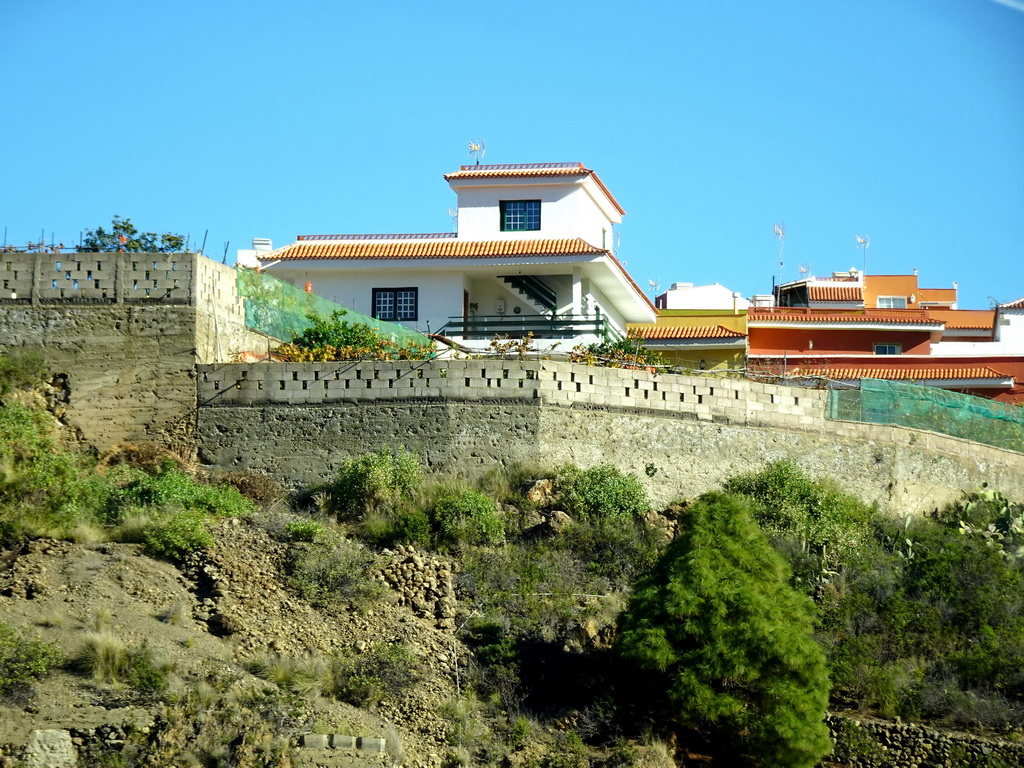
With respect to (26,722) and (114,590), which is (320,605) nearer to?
(114,590)

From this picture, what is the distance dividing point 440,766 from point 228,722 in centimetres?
289

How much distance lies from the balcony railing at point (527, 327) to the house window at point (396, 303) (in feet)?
2.97

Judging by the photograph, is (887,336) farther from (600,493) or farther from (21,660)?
(21,660)

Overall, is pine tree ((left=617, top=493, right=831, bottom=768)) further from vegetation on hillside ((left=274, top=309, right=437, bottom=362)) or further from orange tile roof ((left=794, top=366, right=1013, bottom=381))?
orange tile roof ((left=794, top=366, right=1013, bottom=381))

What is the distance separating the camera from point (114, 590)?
2392 centimetres

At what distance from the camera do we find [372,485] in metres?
28.0

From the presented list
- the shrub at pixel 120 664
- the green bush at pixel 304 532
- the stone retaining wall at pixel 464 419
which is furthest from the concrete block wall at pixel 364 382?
the shrub at pixel 120 664

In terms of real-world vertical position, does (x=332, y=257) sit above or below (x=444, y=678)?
above

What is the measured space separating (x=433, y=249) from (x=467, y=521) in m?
11.7

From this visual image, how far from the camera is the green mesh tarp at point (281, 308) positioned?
3158 cm

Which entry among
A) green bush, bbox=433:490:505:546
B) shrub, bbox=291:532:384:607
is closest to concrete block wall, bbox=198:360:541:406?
green bush, bbox=433:490:505:546

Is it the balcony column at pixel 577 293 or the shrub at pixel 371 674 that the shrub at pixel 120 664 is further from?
the balcony column at pixel 577 293

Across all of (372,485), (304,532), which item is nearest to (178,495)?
(304,532)

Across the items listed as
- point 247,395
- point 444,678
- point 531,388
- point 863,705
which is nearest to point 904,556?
point 863,705
